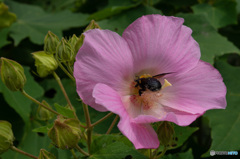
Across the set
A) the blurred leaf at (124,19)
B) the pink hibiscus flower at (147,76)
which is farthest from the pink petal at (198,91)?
the blurred leaf at (124,19)

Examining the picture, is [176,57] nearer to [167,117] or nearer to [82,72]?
[167,117]

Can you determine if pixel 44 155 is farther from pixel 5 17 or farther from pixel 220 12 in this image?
pixel 220 12

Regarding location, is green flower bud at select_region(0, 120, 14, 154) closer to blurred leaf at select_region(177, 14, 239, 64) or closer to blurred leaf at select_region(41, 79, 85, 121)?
blurred leaf at select_region(41, 79, 85, 121)

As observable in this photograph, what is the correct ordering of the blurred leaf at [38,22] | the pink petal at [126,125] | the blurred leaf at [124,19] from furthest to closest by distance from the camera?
the blurred leaf at [38,22]
the blurred leaf at [124,19]
the pink petal at [126,125]

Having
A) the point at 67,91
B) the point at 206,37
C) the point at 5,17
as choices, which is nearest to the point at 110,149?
the point at 206,37

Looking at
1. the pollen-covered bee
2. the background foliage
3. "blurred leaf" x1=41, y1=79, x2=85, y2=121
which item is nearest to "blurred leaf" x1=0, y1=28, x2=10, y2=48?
the background foliage

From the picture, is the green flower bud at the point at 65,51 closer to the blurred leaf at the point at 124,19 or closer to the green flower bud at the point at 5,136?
the green flower bud at the point at 5,136
